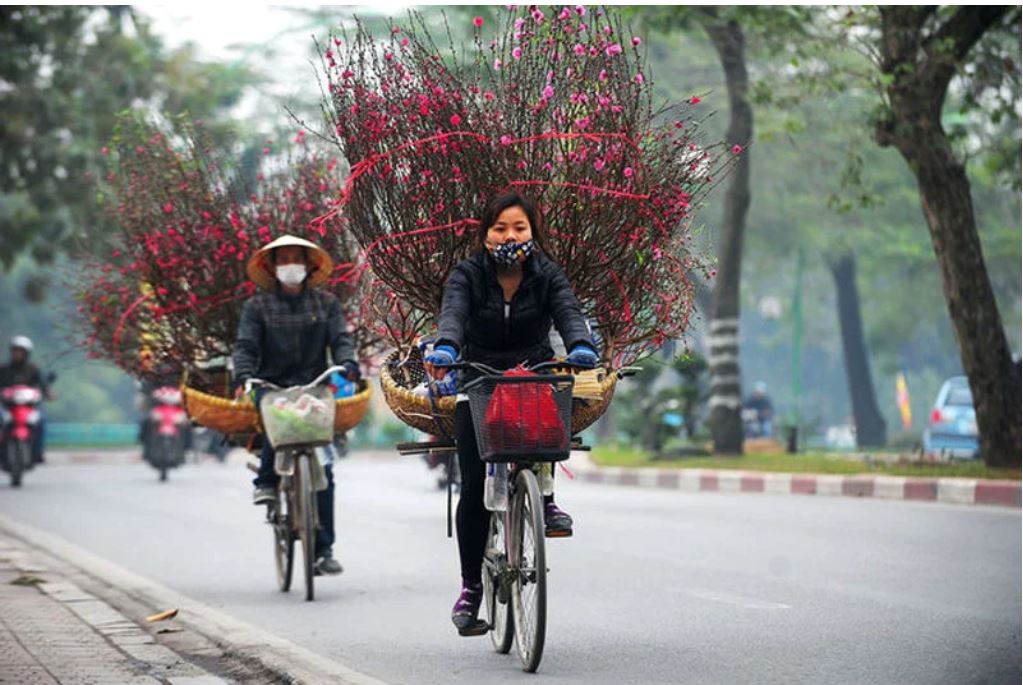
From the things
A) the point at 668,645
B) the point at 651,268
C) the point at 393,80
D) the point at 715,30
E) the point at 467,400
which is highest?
the point at 715,30

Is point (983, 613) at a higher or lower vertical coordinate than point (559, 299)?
lower

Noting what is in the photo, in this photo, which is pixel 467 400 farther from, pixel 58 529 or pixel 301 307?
pixel 58 529

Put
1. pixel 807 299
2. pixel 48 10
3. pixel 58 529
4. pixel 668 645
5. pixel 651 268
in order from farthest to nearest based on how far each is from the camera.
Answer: pixel 807 299, pixel 48 10, pixel 58 529, pixel 651 268, pixel 668 645

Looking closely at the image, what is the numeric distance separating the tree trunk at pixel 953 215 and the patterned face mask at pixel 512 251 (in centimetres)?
1139

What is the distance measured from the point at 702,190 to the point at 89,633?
10.6 ft

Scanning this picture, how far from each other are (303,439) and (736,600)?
2276 mm

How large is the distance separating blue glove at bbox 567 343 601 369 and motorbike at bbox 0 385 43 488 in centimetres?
1618

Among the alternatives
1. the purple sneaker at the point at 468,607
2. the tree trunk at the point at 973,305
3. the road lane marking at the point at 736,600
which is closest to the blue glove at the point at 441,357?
the purple sneaker at the point at 468,607

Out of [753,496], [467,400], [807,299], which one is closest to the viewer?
[467,400]

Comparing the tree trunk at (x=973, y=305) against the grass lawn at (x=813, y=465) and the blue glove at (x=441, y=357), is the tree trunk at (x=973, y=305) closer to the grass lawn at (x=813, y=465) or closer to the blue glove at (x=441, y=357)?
the grass lawn at (x=813, y=465)

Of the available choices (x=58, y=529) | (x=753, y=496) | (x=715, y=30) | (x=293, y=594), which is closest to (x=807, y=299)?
(x=715, y=30)

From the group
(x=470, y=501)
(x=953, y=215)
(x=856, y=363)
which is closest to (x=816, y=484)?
(x=953, y=215)

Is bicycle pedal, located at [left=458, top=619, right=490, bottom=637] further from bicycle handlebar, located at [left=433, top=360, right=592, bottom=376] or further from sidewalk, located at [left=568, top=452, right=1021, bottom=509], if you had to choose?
sidewalk, located at [left=568, top=452, right=1021, bottom=509]

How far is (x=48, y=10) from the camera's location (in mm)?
27438
